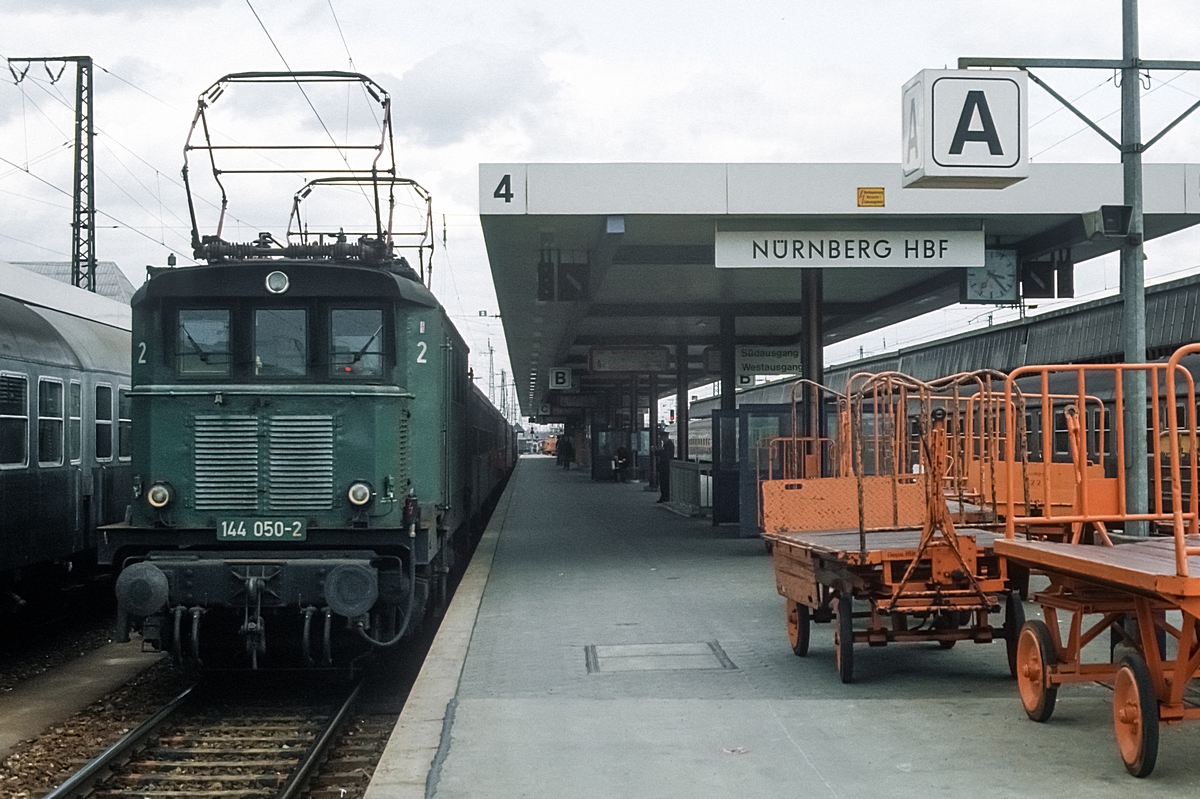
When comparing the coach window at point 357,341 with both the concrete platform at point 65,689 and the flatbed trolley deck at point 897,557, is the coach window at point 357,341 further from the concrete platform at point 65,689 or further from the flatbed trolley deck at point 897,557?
the concrete platform at point 65,689

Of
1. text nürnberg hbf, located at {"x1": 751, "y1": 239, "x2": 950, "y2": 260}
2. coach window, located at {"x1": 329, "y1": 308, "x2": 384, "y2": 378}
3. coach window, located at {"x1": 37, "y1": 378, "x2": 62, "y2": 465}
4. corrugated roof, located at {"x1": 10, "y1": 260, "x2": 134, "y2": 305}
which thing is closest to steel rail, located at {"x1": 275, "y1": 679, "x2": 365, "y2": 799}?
coach window, located at {"x1": 329, "y1": 308, "x2": 384, "y2": 378}

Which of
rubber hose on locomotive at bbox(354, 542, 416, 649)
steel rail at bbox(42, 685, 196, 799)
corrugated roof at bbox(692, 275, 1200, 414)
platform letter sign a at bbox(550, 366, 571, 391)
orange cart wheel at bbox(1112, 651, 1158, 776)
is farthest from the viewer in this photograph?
platform letter sign a at bbox(550, 366, 571, 391)

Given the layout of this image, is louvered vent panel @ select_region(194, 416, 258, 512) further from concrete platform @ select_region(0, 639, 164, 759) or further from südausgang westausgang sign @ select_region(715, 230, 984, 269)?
südausgang westausgang sign @ select_region(715, 230, 984, 269)

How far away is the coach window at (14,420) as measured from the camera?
10.5 m

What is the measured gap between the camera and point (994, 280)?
1648 cm

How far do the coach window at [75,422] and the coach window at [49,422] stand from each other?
10.7 inches

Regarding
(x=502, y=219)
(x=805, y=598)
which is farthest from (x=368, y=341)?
(x=502, y=219)

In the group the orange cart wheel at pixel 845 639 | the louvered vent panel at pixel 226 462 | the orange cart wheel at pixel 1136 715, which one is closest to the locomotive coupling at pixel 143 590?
the louvered vent panel at pixel 226 462

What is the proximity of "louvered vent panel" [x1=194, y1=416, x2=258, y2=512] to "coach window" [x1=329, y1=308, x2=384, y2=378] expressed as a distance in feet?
2.74

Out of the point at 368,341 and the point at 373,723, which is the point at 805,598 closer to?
the point at 373,723

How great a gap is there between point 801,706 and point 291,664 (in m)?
4.90

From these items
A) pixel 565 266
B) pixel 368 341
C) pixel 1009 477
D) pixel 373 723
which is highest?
pixel 565 266

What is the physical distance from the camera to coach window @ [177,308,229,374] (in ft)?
31.5

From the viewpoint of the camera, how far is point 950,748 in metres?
6.27
